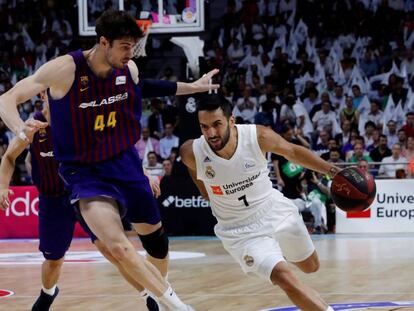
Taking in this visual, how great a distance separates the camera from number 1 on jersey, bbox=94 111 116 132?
20.1ft

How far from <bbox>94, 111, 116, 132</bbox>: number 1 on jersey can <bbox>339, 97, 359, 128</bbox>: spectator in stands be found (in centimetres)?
1235

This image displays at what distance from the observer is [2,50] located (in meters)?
24.0

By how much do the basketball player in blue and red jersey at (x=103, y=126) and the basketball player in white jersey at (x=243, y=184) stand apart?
17.5 inches

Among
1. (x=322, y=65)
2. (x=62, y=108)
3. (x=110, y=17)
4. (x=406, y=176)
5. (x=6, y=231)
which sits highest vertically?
(x=110, y=17)

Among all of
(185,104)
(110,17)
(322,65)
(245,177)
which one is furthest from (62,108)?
(322,65)

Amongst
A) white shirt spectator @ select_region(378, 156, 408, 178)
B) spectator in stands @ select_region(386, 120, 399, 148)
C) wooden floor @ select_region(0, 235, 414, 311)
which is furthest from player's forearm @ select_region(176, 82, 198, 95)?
spectator in stands @ select_region(386, 120, 399, 148)

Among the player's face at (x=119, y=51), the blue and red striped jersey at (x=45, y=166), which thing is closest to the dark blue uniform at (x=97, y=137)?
the player's face at (x=119, y=51)

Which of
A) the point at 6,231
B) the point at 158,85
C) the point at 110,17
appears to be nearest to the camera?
the point at 110,17

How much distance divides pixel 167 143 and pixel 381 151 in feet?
14.2

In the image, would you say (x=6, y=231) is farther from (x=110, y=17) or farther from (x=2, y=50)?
(x=110, y=17)

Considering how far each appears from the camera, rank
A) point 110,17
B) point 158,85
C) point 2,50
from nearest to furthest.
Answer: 1. point 110,17
2. point 158,85
3. point 2,50

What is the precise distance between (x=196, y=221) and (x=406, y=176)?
375cm

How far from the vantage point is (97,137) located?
241 inches

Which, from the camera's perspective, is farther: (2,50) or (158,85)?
(2,50)
